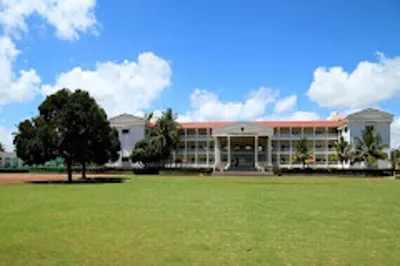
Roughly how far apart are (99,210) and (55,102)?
31779mm

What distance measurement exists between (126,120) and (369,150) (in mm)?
47893

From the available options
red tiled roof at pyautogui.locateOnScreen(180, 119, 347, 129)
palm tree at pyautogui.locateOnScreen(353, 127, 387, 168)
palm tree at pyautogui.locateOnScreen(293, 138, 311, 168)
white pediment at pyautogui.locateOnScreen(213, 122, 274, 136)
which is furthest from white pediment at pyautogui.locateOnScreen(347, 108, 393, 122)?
white pediment at pyautogui.locateOnScreen(213, 122, 274, 136)

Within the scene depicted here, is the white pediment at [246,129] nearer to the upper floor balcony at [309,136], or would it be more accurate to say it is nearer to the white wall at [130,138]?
the upper floor balcony at [309,136]

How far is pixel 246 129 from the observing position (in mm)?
83250

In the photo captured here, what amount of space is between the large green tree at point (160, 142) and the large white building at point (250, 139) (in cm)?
517

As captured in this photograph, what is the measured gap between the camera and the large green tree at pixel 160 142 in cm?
8112

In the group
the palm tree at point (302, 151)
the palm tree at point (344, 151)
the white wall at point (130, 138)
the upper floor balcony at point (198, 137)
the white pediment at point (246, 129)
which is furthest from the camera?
the upper floor balcony at point (198, 137)

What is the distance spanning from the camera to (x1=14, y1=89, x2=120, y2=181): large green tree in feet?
145

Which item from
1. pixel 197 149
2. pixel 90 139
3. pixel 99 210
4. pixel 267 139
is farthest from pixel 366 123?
pixel 99 210

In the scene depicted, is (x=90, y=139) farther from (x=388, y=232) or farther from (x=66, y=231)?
(x=388, y=232)

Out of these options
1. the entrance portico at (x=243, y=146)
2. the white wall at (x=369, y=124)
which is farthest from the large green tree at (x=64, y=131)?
the white wall at (x=369, y=124)

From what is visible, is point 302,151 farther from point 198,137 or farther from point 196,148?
point 196,148

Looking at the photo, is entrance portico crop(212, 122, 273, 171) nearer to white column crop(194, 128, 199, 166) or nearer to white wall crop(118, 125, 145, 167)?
white column crop(194, 128, 199, 166)

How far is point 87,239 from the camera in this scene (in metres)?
11.0
